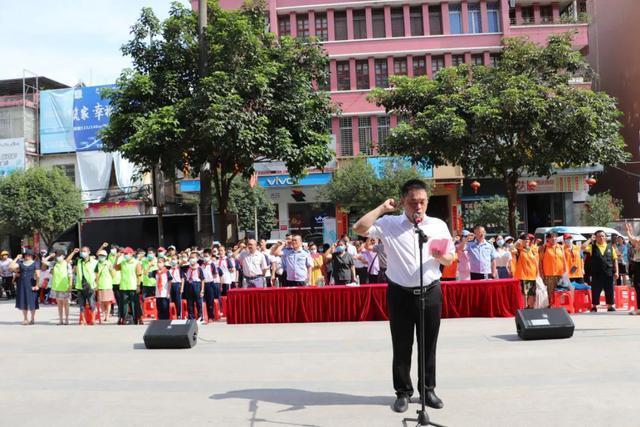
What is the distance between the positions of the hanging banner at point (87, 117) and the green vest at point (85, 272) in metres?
29.6

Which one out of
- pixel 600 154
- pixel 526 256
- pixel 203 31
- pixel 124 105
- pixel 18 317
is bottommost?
pixel 18 317

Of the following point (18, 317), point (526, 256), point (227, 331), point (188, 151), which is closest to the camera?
point (227, 331)

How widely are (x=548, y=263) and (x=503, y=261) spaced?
3.67ft

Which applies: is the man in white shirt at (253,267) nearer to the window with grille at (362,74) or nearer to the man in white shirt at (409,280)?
the man in white shirt at (409,280)

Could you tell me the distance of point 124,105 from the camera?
20609 mm

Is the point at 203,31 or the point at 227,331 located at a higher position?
the point at 203,31

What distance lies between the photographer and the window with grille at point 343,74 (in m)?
38.6

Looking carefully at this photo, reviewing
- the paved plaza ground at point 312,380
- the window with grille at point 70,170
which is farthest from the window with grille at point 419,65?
the paved plaza ground at point 312,380

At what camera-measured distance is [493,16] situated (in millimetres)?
38812


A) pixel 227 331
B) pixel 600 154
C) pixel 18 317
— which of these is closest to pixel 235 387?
pixel 227 331

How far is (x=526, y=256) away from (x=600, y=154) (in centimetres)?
844

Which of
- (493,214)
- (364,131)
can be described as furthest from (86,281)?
(364,131)

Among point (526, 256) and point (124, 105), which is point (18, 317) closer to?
point (124, 105)

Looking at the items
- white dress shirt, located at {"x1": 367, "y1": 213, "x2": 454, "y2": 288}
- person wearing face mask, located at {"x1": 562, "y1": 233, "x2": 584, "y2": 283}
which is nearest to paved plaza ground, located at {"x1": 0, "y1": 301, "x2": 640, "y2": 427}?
white dress shirt, located at {"x1": 367, "y1": 213, "x2": 454, "y2": 288}
